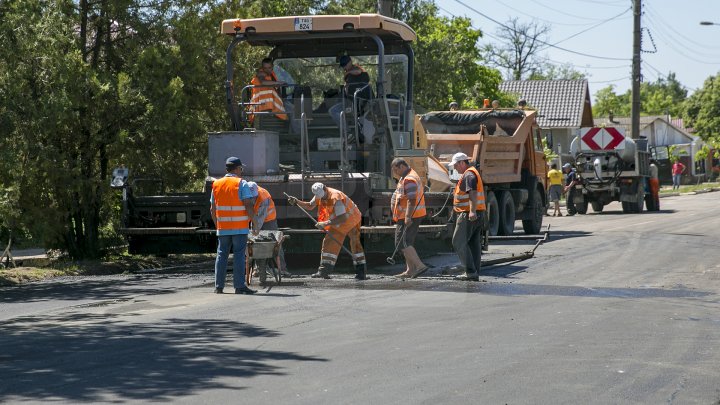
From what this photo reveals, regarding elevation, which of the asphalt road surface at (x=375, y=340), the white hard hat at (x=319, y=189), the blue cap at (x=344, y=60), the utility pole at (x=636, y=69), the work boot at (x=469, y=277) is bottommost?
the asphalt road surface at (x=375, y=340)

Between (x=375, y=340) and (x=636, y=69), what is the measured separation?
1225 inches

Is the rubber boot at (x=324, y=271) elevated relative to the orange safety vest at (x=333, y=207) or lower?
lower

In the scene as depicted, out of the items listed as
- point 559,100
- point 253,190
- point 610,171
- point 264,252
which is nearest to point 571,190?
point 610,171

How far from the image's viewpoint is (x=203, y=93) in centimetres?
2061

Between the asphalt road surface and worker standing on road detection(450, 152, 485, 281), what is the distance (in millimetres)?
351

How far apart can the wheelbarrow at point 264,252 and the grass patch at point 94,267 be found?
144 inches

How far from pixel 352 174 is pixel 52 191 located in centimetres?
519

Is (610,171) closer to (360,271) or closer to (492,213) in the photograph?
(492,213)

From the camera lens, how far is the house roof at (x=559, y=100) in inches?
2948

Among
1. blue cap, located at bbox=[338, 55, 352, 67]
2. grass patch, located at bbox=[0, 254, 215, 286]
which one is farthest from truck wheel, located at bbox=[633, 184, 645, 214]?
blue cap, located at bbox=[338, 55, 352, 67]

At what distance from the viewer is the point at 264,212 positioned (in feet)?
49.1

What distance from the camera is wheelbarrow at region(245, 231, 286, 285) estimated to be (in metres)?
14.8

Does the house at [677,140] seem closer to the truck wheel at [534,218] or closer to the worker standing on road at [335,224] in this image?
the truck wheel at [534,218]

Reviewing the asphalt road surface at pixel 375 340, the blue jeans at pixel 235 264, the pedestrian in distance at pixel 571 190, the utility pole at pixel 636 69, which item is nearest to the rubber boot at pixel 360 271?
the asphalt road surface at pixel 375 340
